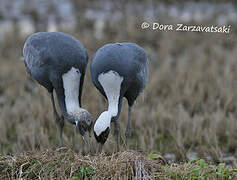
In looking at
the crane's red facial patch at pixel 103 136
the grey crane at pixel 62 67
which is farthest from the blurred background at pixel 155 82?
the grey crane at pixel 62 67

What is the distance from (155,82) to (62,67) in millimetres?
2889

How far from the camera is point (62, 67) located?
14.5ft

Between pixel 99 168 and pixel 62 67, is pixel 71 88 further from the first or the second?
pixel 99 168

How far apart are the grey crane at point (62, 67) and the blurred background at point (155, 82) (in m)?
0.49

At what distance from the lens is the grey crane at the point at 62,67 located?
4.42 m

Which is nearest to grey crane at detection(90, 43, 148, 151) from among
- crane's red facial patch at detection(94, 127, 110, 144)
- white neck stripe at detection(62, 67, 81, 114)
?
crane's red facial patch at detection(94, 127, 110, 144)

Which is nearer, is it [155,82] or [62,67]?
[62,67]

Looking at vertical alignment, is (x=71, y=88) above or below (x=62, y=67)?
below

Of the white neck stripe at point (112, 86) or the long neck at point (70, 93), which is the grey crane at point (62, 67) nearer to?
the long neck at point (70, 93)

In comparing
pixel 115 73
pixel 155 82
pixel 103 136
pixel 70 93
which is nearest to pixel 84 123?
pixel 103 136

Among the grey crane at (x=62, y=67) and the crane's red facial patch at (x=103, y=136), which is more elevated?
the grey crane at (x=62, y=67)

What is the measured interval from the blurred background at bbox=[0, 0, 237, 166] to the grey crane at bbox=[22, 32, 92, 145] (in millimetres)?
494

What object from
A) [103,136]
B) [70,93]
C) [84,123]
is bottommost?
[103,136]

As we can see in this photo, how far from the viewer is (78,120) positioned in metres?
4.23
